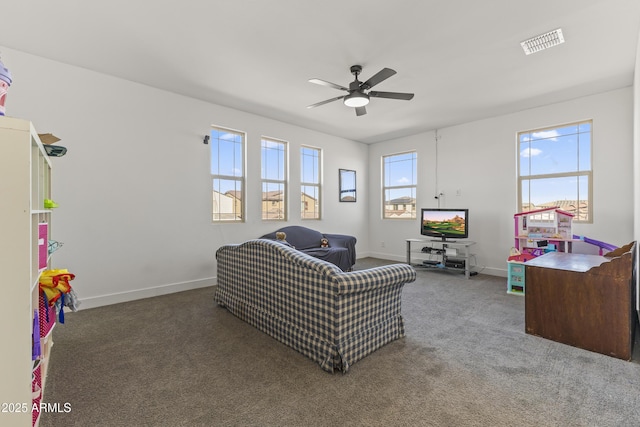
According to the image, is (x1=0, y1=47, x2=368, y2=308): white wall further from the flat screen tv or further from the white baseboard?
the flat screen tv

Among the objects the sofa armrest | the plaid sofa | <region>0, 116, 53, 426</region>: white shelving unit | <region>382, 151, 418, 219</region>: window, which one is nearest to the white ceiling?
<region>0, 116, 53, 426</region>: white shelving unit

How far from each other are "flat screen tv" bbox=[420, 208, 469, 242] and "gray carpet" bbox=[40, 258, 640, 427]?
258 cm

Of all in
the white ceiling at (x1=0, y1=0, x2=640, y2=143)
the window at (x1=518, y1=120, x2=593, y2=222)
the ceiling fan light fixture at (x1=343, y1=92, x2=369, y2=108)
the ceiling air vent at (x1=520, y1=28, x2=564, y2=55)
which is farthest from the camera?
the window at (x1=518, y1=120, x2=593, y2=222)

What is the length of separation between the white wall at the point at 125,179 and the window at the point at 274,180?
13.0 inches

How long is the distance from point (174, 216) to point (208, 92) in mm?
1888

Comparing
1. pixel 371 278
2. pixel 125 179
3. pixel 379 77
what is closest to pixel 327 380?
pixel 371 278

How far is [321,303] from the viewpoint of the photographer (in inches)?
84.5

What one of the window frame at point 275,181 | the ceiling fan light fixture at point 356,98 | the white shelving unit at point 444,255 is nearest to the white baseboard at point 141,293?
the window frame at point 275,181

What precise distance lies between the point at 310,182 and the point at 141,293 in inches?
143

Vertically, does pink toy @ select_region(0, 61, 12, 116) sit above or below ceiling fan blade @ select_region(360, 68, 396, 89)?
below

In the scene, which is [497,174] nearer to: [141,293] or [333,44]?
[333,44]

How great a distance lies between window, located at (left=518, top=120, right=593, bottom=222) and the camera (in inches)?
175

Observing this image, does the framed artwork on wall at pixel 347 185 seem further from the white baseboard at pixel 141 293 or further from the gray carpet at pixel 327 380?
the gray carpet at pixel 327 380

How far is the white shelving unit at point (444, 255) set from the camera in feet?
17.3
